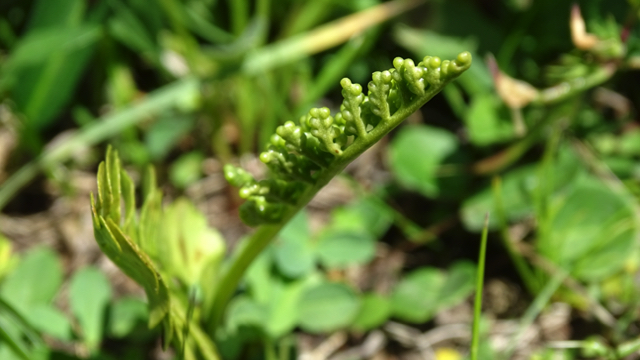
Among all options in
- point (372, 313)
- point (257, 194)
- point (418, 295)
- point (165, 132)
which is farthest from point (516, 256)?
point (165, 132)

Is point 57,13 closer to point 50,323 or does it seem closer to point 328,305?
point 50,323

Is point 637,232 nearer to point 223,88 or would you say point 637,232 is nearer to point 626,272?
point 626,272

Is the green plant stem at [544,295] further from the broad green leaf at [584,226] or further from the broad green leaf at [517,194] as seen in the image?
the broad green leaf at [517,194]

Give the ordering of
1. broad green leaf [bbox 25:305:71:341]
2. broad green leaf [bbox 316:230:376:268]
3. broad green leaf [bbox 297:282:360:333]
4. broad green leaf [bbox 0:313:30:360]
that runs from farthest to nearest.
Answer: broad green leaf [bbox 316:230:376:268]
broad green leaf [bbox 297:282:360:333]
broad green leaf [bbox 25:305:71:341]
broad green leaf [bbox 0:313:30:360]

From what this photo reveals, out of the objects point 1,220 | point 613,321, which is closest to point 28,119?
point 1,220

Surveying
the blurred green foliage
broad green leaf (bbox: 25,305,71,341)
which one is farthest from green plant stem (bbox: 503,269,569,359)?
broad green leaf (bbox: 25,305,71,341)

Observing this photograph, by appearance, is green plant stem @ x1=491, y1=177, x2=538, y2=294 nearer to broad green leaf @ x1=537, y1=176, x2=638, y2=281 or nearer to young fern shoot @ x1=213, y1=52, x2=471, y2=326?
broad green leaf @ x1=537, y1=176, x2=638, y2=281
